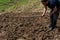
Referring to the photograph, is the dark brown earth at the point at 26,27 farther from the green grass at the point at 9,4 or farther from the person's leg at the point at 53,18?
the green grass at the point at 9,4

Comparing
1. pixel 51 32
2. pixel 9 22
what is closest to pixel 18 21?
pixel 9 22

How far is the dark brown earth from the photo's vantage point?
8.04m

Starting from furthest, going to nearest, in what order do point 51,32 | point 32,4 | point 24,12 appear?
1. point 32,4
2. point 24,12
3. point 51,32

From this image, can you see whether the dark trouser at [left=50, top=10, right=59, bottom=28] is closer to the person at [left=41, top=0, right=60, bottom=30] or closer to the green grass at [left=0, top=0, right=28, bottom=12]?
the person at [left=41, top=0, right=60, bottom=30]

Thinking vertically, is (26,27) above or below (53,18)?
below

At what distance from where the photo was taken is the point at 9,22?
910 centimetres

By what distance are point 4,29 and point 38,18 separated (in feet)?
4.55

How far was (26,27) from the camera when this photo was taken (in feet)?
28.4

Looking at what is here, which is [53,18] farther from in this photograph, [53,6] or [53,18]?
[53,6]

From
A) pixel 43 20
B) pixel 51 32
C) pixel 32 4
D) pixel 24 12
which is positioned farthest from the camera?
pixel 32 4

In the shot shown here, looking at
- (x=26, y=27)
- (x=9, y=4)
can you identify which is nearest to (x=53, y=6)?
(x=26, y=27)

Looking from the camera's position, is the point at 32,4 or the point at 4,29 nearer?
the point at 4,29

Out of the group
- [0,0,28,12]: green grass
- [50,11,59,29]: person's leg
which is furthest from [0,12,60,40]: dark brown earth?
[0,0,28,12]: green grass

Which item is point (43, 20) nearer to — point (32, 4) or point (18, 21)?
point (18, 21)
